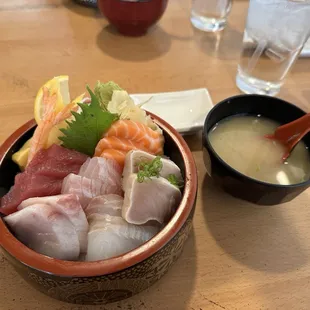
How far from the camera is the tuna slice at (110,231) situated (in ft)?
2.15

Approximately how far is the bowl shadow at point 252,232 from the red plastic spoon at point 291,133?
0.16m

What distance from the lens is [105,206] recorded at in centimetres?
70

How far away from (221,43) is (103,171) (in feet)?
3.37

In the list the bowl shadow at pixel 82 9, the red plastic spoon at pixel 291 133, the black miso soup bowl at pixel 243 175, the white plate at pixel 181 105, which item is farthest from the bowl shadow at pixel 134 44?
the red plastic spoon at pixel 291 133

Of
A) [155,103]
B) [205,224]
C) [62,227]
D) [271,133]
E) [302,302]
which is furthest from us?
[155,103]

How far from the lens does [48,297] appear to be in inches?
29.0

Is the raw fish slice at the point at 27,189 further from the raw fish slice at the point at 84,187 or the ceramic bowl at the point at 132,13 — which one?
the ceramic bowl at the point at 132,13

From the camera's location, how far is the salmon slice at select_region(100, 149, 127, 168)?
753 mm

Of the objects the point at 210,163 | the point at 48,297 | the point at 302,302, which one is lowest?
the point at 48,297

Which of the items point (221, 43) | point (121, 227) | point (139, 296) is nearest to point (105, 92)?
point (121, 227)

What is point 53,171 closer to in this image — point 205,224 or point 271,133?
point 205,224

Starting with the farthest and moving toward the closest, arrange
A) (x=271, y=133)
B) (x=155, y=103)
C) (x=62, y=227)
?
(x=155, y=103) < (x=271, y=133) < (x=62, y=227)

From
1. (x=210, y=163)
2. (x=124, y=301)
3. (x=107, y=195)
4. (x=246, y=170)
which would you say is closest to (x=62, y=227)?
(x=107, y=195)

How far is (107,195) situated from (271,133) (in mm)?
517
